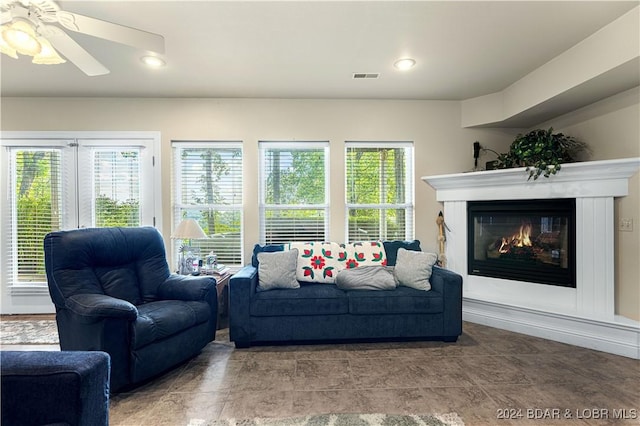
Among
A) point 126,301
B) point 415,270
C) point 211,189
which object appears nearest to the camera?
point 126,301

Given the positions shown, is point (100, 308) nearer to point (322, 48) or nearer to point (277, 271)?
point (277, 271)

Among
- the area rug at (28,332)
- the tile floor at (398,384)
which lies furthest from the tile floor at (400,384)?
the area rug at (28,332)

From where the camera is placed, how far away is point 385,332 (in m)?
2.74

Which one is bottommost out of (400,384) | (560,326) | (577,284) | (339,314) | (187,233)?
(400,384)

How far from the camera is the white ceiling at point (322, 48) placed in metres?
2.07

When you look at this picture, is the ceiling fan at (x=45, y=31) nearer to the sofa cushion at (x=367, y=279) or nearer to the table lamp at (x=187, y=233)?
the table lamp at (x=187, y=233)

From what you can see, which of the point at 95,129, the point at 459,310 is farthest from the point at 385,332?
the point at 95,129

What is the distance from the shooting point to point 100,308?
1939 millimetres

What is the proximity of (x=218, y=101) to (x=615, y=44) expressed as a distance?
3749mm

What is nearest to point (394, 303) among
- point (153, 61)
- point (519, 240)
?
point (519, 240)

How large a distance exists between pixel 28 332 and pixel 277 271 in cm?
265

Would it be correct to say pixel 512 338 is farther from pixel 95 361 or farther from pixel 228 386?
pixel 95 361

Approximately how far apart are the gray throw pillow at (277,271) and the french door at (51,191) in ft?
5.59

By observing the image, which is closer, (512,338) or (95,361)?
(95,361)
